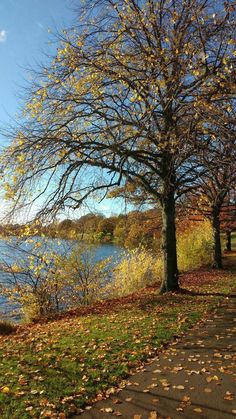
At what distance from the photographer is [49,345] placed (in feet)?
28.7

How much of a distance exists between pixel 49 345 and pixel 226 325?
→ 443 centimetres

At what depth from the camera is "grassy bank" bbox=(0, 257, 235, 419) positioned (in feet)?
19.2

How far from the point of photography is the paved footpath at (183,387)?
17.6ft

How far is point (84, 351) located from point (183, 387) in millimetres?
2543

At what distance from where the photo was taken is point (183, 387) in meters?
6.15

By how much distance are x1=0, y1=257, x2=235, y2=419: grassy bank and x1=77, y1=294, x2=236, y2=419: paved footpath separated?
1.13ft

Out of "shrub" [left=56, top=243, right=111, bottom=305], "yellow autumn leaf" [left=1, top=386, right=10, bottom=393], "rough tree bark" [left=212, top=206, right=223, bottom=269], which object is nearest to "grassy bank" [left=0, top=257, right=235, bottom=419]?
"yellow autumn leaf" [left=1, top=386, right=10, bottom=393]

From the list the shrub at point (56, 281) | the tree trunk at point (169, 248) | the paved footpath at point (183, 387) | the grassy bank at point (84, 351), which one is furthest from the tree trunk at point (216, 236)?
the paved footpath at point (183, 387)

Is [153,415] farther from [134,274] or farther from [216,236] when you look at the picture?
[216,236]

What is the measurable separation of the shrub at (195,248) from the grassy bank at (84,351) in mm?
13253

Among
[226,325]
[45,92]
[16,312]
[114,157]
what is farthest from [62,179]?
[16,312]

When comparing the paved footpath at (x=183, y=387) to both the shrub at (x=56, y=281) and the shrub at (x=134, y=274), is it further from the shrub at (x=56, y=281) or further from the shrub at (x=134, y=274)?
the shrub at (x=134, y=274)

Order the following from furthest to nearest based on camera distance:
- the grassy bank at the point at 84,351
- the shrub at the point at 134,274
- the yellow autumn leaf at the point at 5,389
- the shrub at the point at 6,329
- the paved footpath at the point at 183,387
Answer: the shrub at the point at 134,274 < the shrub at the point at 6,329 < the yellow autumn leaf at the point at 5,389 < the grassy bank at the point at 84,351 < the paved footpath at the point at 183,387

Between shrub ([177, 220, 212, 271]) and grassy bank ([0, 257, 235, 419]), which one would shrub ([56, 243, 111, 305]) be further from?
shrub ([177, 220, 212, 271])
